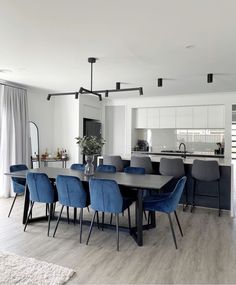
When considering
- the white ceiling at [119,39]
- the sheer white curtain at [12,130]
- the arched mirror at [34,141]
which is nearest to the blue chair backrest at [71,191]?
the white ceiling at [119,39]

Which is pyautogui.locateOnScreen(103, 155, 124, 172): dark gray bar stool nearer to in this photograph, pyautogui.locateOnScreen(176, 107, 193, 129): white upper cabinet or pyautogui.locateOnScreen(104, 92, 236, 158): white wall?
pyautogui.locateOnScreen(104, 92, 236, 158): white wall

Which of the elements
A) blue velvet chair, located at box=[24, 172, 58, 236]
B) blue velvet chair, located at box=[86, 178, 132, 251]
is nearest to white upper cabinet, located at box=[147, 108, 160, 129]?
blue velvet chair, located at box=[24, 172, 58, 236]

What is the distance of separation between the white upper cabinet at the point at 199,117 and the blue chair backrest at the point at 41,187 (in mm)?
4935

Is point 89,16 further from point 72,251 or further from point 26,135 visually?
point 26,135

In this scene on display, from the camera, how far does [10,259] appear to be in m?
2.82

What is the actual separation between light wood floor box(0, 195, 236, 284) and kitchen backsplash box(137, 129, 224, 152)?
359 centimetres

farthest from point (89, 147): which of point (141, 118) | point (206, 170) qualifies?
point (141, 118)

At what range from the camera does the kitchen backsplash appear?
743 cm

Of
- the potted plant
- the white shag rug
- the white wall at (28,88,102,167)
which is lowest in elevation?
the white shag rug

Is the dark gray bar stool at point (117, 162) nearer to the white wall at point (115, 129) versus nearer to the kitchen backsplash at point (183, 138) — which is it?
the white wall at point (115, 129)

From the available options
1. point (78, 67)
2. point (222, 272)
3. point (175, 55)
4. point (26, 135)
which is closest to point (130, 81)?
point (78, 67)

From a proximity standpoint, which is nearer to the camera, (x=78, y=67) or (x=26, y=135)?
(x=78, y=67)

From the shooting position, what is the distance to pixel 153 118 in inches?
307

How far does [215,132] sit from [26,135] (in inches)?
205
